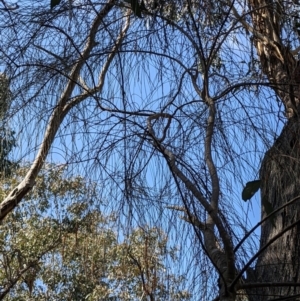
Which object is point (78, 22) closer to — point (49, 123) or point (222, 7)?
point (49, 123)

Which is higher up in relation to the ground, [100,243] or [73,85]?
[73,85]

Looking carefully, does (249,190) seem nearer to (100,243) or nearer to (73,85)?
(73,85)

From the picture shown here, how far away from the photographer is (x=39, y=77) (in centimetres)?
192

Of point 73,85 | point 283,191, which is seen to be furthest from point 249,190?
point 73,85

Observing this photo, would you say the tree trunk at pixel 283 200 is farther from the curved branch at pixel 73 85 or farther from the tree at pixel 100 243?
the curved branch at pixel 73 85

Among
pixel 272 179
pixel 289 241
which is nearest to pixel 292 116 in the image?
pixel 272 179

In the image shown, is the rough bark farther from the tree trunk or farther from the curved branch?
the curved branch

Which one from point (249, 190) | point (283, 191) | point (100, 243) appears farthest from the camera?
point (100, 243)

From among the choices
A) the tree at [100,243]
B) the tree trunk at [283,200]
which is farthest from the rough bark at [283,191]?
the tree at [100,243]

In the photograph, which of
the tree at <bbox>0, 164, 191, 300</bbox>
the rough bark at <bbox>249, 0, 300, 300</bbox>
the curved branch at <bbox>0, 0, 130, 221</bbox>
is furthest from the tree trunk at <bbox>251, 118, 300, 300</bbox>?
the curved branch at <bbox>0, 0, 130, 221</bbox>

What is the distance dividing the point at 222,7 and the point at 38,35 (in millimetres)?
586

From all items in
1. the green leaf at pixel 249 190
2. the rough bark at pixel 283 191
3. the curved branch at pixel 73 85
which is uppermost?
the curved branch at pixel 73 85

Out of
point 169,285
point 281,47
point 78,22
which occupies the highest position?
point 281,47

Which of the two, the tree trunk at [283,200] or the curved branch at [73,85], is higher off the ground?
the curved branch at [73,85]
